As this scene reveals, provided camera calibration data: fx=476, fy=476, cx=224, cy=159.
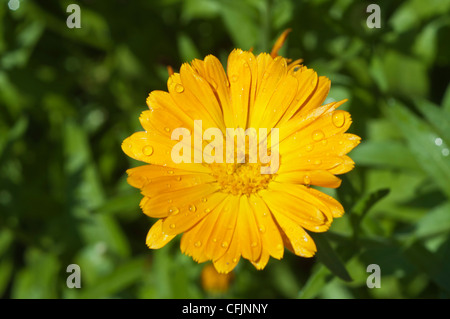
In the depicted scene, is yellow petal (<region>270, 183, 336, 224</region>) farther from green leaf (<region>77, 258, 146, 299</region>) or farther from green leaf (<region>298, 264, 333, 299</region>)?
green leaf (<region>77, 258, 146, 299</region>)

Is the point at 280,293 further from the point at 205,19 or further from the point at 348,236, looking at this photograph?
the point at 205,19

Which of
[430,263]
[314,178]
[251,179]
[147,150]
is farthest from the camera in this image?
[430,263]

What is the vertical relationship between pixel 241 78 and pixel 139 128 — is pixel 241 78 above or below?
below

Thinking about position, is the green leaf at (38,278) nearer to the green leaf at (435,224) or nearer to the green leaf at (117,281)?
the green leaf at (117,281)

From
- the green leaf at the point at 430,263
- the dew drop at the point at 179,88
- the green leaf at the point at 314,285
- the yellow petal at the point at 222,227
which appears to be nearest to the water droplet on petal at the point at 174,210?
the yellow petal at the point at 222,227

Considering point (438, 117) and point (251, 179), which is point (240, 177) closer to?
point (251, 179)

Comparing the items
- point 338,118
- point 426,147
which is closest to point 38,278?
point 338,118
